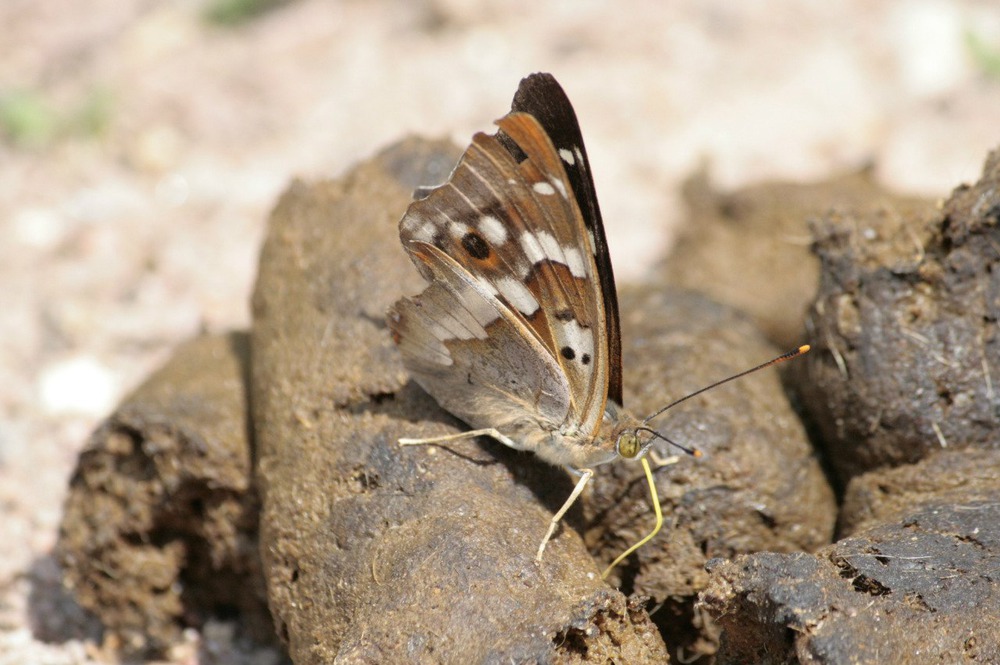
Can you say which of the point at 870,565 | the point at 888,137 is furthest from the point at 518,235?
the point at 888,137

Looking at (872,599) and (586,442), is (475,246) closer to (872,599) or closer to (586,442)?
(586,442)

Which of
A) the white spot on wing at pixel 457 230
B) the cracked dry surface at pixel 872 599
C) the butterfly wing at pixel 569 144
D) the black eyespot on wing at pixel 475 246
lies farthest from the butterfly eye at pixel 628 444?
the white spot on wing at pixel 457 230

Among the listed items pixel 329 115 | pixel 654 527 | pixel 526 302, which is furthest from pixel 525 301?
pixel 329 115

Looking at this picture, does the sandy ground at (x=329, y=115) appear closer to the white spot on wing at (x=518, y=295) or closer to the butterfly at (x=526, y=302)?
the butterfly at (x=526, y=302)

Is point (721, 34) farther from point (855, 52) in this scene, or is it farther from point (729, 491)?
point (729, 491)

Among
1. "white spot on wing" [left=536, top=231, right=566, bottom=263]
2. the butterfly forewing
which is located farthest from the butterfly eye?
"white spot on wing" [left=536, top=231, right=566, bottom=263]

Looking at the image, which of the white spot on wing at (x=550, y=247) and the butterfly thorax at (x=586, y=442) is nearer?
the white spot on wing at (x=550, y=247)
